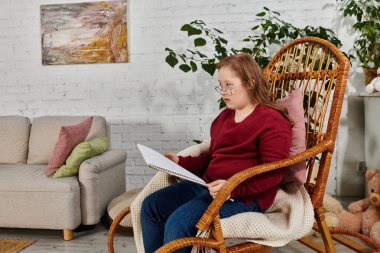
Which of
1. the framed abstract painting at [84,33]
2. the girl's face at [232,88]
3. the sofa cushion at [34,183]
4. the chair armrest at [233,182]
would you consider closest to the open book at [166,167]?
the chair armrest at [233,182]

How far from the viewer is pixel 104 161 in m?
2.78

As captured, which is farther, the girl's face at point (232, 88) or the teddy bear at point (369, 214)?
the teddy bear at point (369, 214)

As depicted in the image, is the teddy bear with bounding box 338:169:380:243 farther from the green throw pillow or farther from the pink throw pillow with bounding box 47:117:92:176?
the pink throw pillow with bounding box 47:117:92:176

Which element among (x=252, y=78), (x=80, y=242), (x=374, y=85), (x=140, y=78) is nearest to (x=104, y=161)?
(x=80, y=242)

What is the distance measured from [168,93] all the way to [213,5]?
809 mm

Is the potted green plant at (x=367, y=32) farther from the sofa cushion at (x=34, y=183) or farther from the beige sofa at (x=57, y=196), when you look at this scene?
the sofa cushion at (x=34, y=183)

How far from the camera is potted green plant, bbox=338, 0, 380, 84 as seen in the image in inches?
119

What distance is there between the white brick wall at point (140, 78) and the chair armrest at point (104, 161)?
59cm

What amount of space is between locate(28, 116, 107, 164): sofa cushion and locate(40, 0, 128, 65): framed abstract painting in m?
0.67

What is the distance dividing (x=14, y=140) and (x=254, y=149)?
2.34m

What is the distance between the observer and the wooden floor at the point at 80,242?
7.94 ft

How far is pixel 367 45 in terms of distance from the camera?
3.27 m

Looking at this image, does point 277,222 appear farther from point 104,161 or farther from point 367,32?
point 367,32

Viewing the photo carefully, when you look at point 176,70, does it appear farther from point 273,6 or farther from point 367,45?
point 367,45
